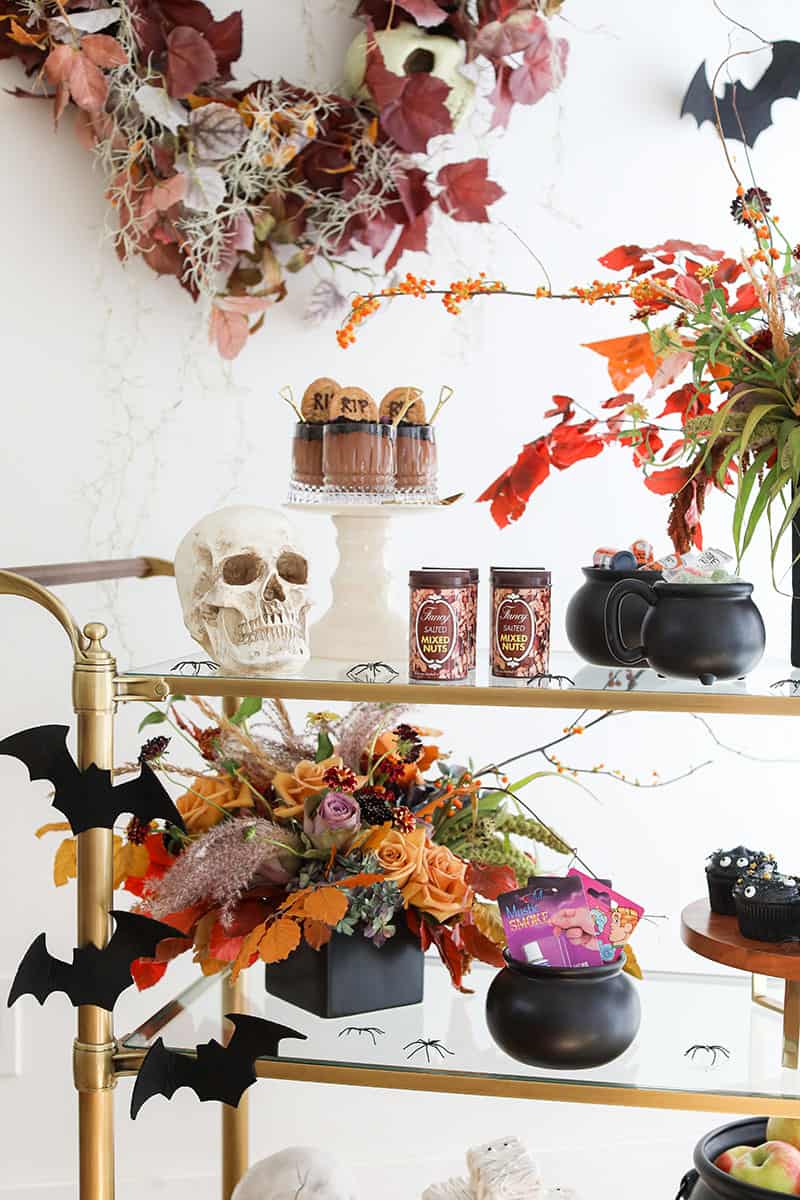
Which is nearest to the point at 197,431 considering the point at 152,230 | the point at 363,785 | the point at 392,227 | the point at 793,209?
the point at 152,230

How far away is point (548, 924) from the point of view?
4.45 feet

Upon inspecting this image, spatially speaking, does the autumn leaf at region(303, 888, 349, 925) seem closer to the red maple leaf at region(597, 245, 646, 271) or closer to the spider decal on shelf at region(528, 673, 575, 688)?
the spider decal on shelf at region(528, 673, 575, 688)

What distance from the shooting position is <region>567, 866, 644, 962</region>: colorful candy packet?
53.4 inches

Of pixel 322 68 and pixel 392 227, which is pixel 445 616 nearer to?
pixel 392 227

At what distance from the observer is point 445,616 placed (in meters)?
1.29

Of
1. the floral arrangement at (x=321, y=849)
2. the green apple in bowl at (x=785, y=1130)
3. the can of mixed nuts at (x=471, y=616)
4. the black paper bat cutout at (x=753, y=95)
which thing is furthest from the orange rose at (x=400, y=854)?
the black paper bat cutout at (x=753, y=95)

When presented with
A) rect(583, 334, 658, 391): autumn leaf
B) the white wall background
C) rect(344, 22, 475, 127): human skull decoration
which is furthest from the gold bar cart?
rect(344, 22, 475, 127): human skull decoration

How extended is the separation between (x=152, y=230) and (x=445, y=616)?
0.85m

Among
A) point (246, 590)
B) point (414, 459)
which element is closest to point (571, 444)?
point (414, 459)

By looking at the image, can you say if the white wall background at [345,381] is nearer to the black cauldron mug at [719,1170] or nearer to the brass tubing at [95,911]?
the black cauldron mug at [719,1170]

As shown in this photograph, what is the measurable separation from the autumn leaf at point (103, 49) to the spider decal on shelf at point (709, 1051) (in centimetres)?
147

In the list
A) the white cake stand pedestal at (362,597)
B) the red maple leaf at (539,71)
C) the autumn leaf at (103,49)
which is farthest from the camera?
the red maple leaf at (539,71)

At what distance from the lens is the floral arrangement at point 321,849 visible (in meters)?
1.37

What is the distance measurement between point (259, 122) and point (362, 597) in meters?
0.76
